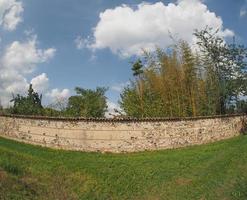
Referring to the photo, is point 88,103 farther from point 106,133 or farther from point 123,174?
point 123,174

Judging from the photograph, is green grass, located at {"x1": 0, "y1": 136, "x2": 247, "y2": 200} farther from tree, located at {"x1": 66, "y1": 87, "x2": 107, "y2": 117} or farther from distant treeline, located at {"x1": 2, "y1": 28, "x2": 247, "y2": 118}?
tree, located at {"x1": 66, "y1": 87, "x2": 107, "y2": 117}

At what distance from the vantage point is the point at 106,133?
90.1 ft

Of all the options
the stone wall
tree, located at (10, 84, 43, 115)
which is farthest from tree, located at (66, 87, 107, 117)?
the stone wall

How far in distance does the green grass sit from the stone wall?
937 millimetres

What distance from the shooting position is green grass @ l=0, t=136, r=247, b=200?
61.6ft

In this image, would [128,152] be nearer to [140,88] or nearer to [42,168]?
[42,168]

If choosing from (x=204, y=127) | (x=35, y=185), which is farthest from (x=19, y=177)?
(x=204, y=127)

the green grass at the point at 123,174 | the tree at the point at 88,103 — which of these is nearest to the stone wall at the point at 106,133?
the green grass at the point at 123,174

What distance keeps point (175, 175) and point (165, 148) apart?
6583mm

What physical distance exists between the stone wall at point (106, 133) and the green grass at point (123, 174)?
937 millimetres

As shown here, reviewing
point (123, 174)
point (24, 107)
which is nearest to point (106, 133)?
point (123, 174)

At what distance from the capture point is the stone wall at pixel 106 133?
89.9 ft

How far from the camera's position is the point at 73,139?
1079 inches

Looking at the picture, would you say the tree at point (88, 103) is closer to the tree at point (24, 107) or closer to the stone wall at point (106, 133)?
the tree at point (24, 107)
